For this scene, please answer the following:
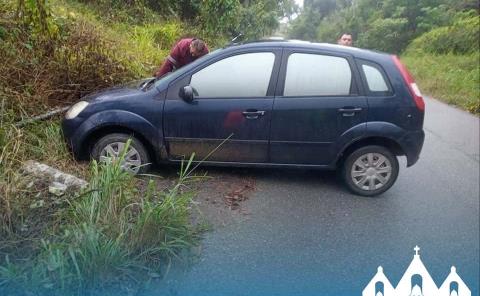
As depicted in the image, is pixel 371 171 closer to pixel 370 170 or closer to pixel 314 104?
pixel 370 170

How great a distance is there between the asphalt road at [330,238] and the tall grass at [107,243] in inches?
8.3

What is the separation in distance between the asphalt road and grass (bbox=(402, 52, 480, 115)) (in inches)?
282

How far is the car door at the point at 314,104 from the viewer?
15.2 ft

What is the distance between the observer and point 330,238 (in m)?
3.94

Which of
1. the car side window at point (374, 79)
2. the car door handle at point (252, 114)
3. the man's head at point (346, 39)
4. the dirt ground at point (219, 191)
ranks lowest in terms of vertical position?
the dirt ground at point (219, 191)

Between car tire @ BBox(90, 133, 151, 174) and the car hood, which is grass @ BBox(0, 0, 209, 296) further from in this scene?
the car hood

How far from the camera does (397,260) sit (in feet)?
11.9

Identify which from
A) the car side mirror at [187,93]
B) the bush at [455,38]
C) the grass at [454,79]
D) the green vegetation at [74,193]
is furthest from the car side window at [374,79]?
the grass at [454,79]

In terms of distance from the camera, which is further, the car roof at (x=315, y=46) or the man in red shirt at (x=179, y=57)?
the man in red shirt at (x=179, y=57)

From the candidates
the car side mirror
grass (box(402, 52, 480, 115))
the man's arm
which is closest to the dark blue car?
the car side mirror

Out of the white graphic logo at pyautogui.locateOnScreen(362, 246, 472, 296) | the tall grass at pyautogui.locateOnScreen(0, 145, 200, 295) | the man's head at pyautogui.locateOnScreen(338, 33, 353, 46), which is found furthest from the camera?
the man's head at pyautogui.locateOnScreen(338, 33, 353, 46)

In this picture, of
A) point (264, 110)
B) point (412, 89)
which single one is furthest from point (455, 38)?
point (264, 110)

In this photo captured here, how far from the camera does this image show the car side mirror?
4.56 metres

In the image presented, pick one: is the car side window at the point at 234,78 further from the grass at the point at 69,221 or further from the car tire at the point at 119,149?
the grass at the point at 69,221
